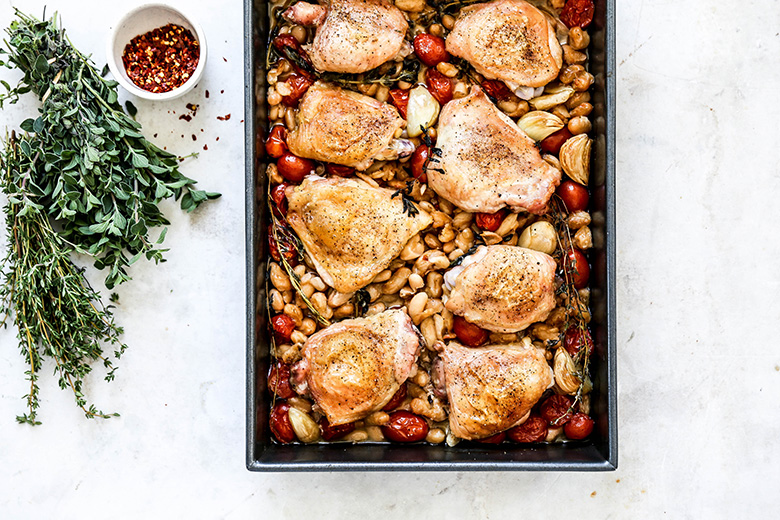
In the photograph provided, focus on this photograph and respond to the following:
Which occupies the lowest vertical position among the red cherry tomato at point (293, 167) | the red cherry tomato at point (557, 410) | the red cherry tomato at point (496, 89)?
the red cherry tomato at point (557, 410)

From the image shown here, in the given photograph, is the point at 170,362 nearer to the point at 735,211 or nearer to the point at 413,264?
the point at 413,264

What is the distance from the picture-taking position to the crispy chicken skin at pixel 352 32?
7.73ft

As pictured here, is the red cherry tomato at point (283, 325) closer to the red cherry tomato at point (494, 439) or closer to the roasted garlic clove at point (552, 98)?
the red cherry tomato at point (494, 439)

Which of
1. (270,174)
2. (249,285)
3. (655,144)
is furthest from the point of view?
(655,144)

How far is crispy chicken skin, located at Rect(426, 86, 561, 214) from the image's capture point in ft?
7.75

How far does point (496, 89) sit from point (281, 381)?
133cm

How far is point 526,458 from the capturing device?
2371 millimetres

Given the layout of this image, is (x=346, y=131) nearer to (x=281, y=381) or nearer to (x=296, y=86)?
(x=296, y=86)

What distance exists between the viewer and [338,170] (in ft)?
8.10

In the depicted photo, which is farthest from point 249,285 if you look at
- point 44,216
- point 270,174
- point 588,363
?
point 588,363

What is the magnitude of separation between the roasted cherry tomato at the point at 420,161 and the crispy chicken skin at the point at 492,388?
0.67m

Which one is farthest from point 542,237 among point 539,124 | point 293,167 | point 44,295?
point 44,295

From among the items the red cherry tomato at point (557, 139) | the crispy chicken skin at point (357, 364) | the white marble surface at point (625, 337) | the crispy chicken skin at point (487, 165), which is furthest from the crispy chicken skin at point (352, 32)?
the crispy chicken skin at point (357, 364)

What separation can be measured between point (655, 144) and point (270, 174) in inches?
60.2
